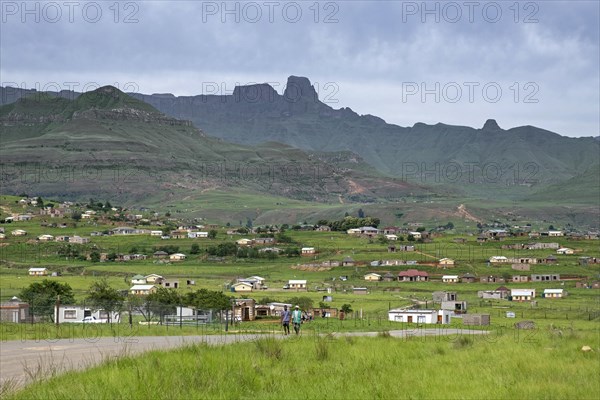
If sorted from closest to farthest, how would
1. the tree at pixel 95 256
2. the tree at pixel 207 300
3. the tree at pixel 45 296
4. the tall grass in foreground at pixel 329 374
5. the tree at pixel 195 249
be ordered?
the tall grass in foreground at pixel 329 374 → the tree at pixel 45 296 → the tree at pixel 207 300 → the tree at pixel 95 256 → the tree at pixel 195 249

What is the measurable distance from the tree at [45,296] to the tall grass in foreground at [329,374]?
1916cm

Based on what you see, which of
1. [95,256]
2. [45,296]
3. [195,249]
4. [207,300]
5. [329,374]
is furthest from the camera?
[195,249]

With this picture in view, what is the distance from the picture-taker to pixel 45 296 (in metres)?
52.9

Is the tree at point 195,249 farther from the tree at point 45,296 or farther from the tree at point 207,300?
the tree at point 207,300

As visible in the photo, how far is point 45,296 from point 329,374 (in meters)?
40.5

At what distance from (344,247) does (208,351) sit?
388 ft

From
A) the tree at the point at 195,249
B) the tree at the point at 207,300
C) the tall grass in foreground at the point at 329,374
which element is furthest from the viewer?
the tree at the point at 195,249

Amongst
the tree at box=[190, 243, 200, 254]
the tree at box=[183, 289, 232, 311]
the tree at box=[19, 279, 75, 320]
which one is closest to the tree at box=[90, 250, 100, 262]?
the tree at box=[190, 243, 200, 254]

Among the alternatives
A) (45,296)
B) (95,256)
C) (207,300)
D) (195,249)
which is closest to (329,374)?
(45,296)

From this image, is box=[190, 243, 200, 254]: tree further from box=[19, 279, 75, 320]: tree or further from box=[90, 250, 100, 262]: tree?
box=[19, 279, 75, 320]: tree

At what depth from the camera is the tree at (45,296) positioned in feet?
123

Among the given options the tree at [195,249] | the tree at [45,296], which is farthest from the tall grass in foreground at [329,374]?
the tree at [195,249]

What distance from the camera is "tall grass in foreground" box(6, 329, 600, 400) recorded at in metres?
12.7

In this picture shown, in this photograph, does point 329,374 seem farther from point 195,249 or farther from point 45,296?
point 195,249
